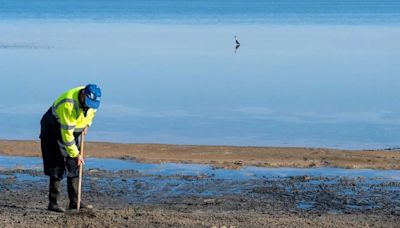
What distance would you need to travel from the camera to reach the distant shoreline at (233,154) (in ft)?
51.8

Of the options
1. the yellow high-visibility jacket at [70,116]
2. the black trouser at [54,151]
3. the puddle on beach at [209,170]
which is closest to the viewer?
the yellow high-visibility jacket at [70,116]

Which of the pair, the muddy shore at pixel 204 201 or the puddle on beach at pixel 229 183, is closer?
the muddy shore at pixel 204 201

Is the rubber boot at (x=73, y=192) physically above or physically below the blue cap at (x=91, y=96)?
below

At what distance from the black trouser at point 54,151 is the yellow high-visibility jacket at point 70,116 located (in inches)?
5.4

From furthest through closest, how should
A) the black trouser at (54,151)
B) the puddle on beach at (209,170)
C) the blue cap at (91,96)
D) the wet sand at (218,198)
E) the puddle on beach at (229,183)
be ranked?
1. the puddle on beach at (209,170)
2. the puddle on beach at (229,183)
3. the black trouser at (54,151)
4. the wet sand at (218,198)
5. the blue cap at (91,96)

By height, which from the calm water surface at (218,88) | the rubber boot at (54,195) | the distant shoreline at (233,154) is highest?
the calm water surface at (218,88)

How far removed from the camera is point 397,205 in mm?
12227

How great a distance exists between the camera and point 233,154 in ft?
55.8

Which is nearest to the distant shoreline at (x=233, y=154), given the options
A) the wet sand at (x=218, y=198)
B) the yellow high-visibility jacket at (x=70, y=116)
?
the wet sand at (x=218, y=198)

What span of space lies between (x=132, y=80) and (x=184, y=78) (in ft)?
5.36

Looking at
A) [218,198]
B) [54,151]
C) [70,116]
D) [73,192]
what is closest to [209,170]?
[218,198]

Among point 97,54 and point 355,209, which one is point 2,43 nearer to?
point 97,54

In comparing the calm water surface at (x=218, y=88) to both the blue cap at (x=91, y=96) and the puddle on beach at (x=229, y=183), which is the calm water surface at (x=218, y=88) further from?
the blue cap at (x=91, y=96)

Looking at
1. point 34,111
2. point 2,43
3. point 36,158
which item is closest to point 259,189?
point 36,158
